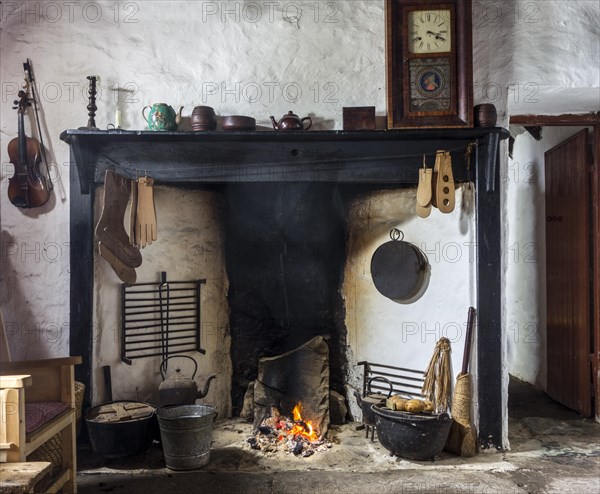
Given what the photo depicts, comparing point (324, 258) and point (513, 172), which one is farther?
point (513, 172)

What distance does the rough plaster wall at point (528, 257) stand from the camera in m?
4.75

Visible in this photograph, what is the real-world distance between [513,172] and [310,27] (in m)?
3.06

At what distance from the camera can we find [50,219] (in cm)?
336

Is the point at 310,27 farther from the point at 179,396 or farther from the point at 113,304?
the point at 179,396

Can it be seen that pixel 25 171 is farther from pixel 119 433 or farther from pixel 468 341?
pixel 468 341

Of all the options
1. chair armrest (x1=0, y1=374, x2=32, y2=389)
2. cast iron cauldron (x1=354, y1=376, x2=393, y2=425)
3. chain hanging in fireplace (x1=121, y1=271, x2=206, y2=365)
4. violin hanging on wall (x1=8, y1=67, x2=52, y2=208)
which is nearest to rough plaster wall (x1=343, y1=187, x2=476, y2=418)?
cast iron cauldron (x1=354, y1=376, x2=393, y2=425)

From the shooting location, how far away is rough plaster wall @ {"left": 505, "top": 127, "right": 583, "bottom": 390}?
15.6 ft

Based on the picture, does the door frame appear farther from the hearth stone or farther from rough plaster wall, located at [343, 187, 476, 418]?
the hearth stone

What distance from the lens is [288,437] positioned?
350 centimetres

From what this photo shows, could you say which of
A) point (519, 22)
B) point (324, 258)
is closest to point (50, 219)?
point (324, 258)

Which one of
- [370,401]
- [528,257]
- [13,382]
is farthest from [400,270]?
[13,382]

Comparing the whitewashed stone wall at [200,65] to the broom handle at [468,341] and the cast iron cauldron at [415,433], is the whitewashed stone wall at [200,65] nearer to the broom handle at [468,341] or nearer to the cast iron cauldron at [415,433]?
the broom handle at [468,341]

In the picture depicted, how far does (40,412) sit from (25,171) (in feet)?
4.91

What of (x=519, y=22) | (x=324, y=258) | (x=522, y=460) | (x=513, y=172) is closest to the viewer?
(x=522, y=460)
